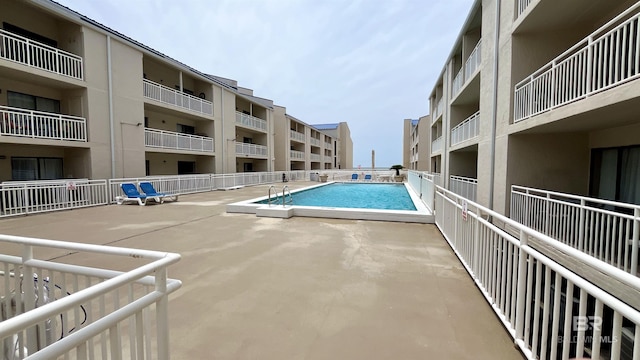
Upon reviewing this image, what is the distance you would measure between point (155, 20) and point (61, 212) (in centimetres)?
1056

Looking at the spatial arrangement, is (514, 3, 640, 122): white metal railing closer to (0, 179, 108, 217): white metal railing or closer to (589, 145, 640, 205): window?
(589, 145, 640, 205): window

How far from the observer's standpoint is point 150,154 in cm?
1605

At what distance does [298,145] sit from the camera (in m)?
36.1

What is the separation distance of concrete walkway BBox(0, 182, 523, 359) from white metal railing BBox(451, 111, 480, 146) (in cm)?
556

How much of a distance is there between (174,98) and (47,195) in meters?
8.14

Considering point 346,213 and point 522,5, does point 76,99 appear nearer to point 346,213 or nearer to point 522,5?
point 346,213

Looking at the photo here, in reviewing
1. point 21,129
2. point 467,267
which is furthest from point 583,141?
point 21,129

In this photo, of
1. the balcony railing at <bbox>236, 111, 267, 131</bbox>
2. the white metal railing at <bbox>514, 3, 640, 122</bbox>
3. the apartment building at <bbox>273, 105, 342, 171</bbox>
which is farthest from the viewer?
the apartment building at <bbox>273, 105, 342, 171</bbox>

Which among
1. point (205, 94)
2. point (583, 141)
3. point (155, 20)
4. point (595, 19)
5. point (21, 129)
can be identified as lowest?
point (583, 141)

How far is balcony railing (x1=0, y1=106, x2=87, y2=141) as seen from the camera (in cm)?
927

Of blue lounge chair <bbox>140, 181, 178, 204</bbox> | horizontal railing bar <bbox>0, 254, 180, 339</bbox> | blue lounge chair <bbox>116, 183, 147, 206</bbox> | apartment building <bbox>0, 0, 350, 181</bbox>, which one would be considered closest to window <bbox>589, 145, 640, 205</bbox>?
horizontal railing bar <bbox>0, 254, 180, 339</bbox>

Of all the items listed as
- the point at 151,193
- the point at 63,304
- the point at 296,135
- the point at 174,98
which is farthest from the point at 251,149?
the point at 63,304

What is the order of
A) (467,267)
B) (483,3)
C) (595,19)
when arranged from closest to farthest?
(467,267) → (595,19) → (483,3)

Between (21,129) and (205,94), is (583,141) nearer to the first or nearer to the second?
(21,129)
